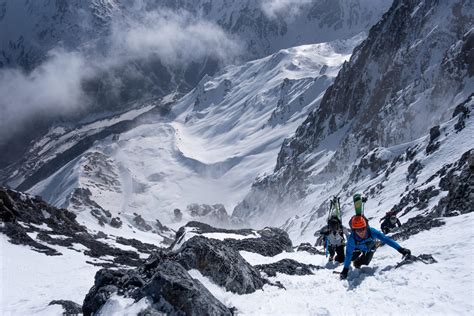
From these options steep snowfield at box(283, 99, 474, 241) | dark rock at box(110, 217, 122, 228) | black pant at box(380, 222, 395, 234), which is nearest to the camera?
black pant at box(380, 222, 395, 234)

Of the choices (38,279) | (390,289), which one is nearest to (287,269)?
(390,289)

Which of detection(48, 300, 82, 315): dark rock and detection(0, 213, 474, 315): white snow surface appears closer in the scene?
detection(0, 213, 474, 315): white snow surface

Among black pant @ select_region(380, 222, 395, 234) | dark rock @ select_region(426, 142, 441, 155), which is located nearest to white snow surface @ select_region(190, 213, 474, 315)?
black pant @ select_region(380, 222, 395, 234)

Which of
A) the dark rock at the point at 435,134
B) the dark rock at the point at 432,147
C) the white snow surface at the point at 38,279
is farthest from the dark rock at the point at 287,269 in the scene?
the dark rock at the point at 435,134

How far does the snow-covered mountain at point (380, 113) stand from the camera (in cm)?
8638

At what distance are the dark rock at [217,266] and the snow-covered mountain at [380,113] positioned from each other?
38.2 metres

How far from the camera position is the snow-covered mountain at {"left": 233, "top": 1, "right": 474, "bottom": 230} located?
86.4 metres

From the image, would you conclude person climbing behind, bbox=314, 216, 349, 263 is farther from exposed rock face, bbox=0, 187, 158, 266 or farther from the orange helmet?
exposed rock face, bbox=0, 187, 158, 266

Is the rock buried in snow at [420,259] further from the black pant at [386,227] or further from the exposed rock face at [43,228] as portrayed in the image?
the exposed rock face at [43,228]

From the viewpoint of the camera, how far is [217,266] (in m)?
15.6

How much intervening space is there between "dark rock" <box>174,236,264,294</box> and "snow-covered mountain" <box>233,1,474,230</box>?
125 ft

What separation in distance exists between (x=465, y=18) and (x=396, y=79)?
953 inches

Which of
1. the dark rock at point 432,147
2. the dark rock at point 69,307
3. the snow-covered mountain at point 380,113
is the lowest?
the snow-covered mountain at point 380,113

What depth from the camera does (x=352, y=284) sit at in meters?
14.4
